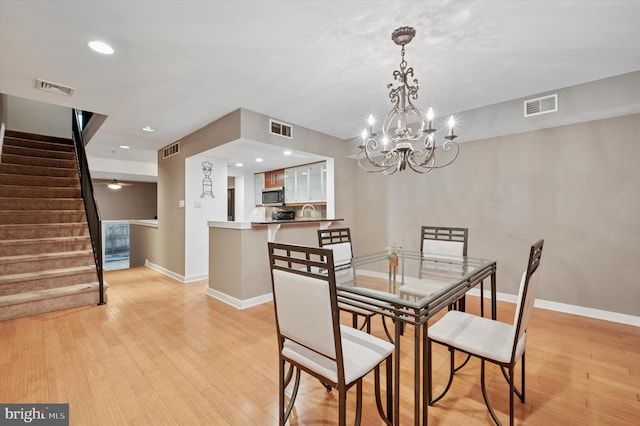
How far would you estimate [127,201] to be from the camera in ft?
27.0

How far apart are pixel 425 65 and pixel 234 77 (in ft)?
5.78

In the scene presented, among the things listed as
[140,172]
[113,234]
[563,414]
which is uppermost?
[140,172]

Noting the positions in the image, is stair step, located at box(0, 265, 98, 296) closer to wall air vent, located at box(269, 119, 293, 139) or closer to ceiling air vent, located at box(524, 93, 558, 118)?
wall air vent, located at box(269, 119, 293, 139)

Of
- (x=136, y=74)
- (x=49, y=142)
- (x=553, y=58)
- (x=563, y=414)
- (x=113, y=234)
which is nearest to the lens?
(x=563, y=414)

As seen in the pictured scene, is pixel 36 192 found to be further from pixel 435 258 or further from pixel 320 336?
pixel 435 258

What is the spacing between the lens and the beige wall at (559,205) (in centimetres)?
289

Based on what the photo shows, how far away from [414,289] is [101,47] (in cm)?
307

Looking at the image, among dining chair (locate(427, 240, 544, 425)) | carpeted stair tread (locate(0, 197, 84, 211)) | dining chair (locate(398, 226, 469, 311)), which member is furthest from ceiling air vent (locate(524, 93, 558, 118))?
carpeted stair tread (locate(0, 197, 84, 211))

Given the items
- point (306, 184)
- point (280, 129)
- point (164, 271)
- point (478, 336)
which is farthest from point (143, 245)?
point (478, 336)

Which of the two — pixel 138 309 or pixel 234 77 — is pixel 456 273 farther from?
pixel 138 309

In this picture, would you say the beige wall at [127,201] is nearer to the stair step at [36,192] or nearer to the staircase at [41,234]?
the staircase at [41,234]

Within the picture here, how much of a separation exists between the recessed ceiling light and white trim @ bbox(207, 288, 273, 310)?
9.12 ft

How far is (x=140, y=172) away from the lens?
6609mm

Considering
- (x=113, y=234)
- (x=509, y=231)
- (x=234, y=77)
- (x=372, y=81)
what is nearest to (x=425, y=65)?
(x=372, y=81)
